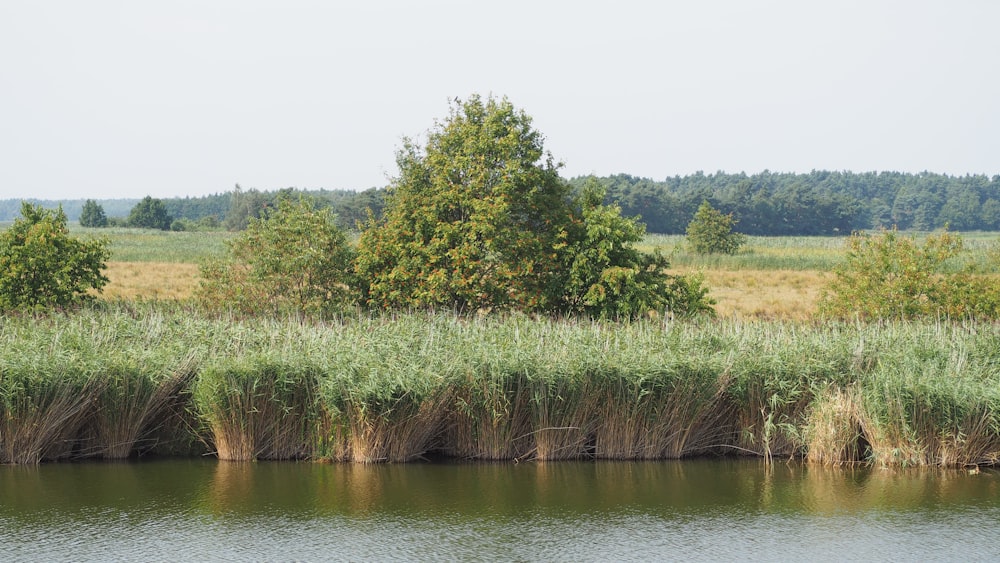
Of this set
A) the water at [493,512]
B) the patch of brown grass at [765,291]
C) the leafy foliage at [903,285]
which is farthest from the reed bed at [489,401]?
the patch of brown grass at [765,291]

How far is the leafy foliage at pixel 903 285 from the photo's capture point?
2511 centimetres

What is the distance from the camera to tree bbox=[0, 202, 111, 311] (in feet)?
80.9

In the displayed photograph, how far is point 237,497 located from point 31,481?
3.14 metres

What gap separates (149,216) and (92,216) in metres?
7.44

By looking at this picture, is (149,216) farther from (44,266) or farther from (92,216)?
(44,266)

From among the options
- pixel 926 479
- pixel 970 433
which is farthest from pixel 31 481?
pixel 970 433

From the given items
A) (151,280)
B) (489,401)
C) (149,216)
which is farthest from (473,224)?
(149,216)

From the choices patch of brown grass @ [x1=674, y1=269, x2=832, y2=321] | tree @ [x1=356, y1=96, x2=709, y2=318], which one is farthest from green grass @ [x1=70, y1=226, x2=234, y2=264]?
tree @ [x1=356, y1=96, x2=709, y2=318]

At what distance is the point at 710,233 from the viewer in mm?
66562

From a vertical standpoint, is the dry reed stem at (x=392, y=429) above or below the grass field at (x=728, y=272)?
below

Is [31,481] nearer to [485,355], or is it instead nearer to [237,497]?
[237,497]

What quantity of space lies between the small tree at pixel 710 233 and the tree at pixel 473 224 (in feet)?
135

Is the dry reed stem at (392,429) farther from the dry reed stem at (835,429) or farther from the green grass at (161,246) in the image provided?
the green grass at (161,246)

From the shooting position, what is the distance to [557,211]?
26344 mm
